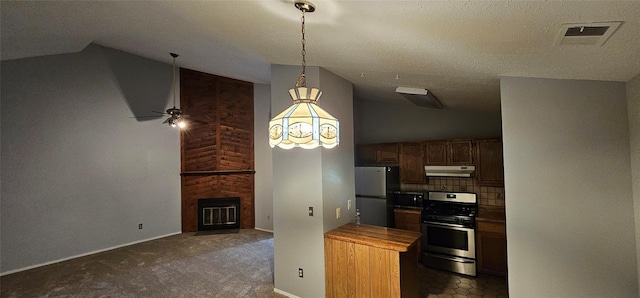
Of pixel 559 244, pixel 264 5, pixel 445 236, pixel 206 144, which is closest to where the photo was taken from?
pixel 264 5

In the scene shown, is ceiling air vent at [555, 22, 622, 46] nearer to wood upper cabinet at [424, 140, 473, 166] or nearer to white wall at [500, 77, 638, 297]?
white wall at [500, 77, 638, 297]

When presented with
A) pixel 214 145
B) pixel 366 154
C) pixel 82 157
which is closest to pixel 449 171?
pixel 366 154

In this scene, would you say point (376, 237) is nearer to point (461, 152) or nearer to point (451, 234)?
A: point (451, 234)

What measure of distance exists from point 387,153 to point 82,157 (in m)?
5.37

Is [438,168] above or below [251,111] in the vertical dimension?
below

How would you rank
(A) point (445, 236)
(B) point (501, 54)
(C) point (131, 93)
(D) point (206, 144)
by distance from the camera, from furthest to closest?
(D) point (206, 144) < (C) point (131, 93) < (A) point (445, 236) < (B) point (501, 54)

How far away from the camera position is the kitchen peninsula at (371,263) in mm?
2451

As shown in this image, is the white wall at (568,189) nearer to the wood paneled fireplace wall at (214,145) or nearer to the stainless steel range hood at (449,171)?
the stainless steel range hood at (449,171)

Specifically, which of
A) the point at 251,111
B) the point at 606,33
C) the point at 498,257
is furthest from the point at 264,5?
the point at 251,111

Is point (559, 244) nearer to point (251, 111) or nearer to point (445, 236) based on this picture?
point (445, 236)

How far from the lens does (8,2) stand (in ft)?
6.74

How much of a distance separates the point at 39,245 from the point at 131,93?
9.50 feet

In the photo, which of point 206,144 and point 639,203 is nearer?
point 639,203

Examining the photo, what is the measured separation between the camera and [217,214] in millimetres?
5945
